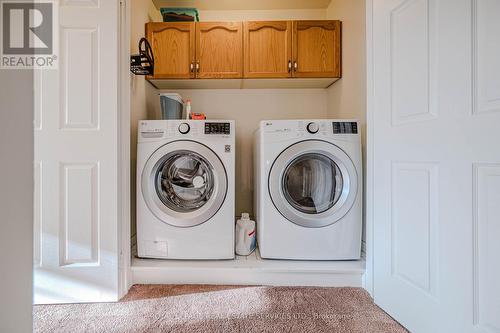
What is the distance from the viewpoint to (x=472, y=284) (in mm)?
869

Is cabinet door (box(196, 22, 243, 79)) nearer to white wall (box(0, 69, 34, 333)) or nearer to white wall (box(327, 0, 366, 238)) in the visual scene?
white wall (box(327, 0, 366, 238))

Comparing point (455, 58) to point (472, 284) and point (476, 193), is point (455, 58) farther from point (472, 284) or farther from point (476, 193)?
point (472, 284)

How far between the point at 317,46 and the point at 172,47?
47.1 inches

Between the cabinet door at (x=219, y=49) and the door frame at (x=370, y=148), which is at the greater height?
the cabinet door at (x=219, y=49)

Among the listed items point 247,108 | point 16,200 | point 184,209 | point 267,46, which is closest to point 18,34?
point 16,200

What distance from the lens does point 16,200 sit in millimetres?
542

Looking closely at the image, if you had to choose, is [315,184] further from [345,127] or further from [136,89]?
[136,89]

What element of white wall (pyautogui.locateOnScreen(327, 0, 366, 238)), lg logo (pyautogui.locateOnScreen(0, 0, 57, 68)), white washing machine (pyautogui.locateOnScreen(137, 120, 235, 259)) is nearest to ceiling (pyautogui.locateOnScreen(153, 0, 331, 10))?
white wall (pyautogui.locateOnScreen(327, 0, 366, 238))

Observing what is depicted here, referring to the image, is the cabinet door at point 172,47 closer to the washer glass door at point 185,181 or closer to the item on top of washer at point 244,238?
the washer glass door at point 185,181

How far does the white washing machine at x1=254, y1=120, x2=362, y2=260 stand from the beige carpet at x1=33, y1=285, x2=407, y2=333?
0.25m

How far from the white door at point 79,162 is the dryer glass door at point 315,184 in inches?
38.2

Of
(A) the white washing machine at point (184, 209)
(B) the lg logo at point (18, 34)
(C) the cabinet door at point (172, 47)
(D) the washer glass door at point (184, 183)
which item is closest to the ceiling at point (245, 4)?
(C) the cabinet door at point (172, 47)

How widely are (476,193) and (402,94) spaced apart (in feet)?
1.77

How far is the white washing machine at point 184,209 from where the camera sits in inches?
60.9
